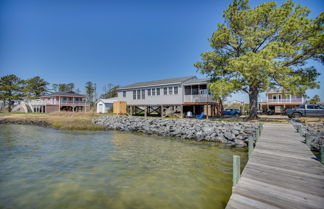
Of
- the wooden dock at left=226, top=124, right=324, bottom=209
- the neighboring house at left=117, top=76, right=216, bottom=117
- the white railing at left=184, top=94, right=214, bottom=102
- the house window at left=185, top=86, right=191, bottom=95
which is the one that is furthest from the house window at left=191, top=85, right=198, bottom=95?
the wooden dock at left=226, top=124, right=324, bottom=209

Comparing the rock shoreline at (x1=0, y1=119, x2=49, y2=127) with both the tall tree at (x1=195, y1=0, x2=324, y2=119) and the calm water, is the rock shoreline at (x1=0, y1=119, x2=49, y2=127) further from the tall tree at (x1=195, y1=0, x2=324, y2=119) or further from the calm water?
the tall tree at (x1=195, y1=0, x2=324, y2=119)

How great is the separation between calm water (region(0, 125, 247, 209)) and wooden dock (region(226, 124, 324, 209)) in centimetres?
Answer: 108

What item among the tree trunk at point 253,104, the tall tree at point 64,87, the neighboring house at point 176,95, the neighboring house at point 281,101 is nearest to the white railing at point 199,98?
the neighboring house at point 176,95

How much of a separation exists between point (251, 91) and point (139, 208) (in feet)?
59.7

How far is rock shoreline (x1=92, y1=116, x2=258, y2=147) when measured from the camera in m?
12.0

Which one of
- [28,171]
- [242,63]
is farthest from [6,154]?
[242,63]

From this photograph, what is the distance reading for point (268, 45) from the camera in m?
14.8

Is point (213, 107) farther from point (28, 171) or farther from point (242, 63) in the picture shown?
point (28, 171)

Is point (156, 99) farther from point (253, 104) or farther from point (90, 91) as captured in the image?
point (90, 91)

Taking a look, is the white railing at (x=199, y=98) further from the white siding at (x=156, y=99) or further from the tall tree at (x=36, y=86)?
the tall tree at (x=36, y=86)

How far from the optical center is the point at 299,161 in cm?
581

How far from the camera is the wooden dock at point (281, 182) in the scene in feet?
11.2

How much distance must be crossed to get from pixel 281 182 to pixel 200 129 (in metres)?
9.98

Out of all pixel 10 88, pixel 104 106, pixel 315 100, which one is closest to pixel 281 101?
pixel 315 100
